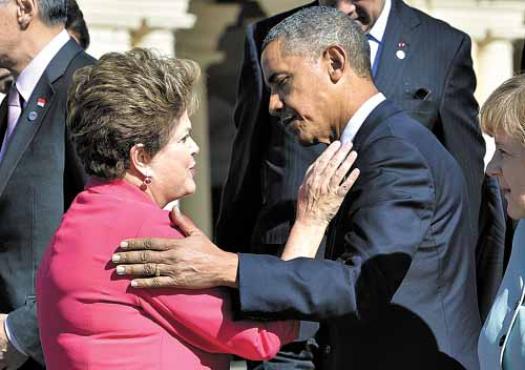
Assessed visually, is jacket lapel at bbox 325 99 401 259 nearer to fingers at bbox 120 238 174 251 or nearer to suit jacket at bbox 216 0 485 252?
fingers at bbox 120 238 174 251

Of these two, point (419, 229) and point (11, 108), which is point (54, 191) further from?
point (419, 229)

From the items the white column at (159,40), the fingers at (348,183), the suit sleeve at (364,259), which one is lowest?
the white column at (159,40)

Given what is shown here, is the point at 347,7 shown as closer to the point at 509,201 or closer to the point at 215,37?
the point at 509,201

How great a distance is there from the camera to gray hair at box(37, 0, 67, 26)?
4.45 meters

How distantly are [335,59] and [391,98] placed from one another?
1.05m

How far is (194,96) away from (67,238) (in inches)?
18.0

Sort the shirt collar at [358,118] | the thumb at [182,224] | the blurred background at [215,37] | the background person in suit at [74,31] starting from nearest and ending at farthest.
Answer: the thumb at [182,224]
the shirt collar at [358,118]
the background person in suit at [74,31]
the blurred background at [215,37]

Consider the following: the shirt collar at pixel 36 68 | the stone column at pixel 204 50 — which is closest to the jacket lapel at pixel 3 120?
the shirt collar at pixel 36 68

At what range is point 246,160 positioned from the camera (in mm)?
4938

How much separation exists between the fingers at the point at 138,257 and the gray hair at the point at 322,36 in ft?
2.53

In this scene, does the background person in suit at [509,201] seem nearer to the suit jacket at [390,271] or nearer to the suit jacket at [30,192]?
the suit jacket at [390,271]

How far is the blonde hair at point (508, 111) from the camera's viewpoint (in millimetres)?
3508

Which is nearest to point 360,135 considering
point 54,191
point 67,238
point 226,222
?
point 67,238

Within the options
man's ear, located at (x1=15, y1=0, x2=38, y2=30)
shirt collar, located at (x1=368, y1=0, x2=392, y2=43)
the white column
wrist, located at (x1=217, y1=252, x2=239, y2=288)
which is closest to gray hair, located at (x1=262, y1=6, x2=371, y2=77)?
wrist, located at (x1=217, y1=252, x2=239, y2=288)
